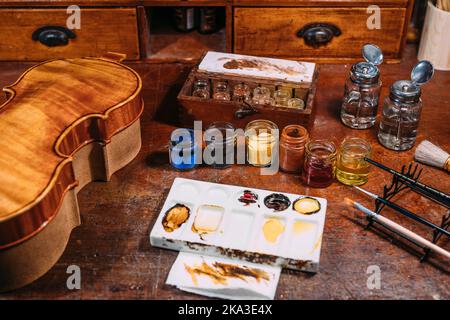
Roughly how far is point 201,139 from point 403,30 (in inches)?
34.2

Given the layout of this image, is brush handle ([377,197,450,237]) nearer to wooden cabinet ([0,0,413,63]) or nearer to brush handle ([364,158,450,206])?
brush handle ([364,158,450,206])

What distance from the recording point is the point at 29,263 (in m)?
1.41

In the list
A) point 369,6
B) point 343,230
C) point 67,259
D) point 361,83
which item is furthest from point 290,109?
point 67,259

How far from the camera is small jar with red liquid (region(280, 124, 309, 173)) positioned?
173cm

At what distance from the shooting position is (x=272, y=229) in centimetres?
154

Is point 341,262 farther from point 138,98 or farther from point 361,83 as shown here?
point 138,98

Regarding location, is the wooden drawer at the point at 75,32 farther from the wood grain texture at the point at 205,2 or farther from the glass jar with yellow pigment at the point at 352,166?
the glass jar with yellow pigment at the point at 352,166

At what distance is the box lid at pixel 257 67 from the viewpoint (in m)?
1.93

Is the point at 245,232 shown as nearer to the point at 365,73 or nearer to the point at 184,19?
the point at 365,73

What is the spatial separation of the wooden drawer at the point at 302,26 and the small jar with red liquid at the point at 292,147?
0.56 m

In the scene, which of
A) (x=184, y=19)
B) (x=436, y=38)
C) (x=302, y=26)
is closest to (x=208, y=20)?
(x=184, y=19)

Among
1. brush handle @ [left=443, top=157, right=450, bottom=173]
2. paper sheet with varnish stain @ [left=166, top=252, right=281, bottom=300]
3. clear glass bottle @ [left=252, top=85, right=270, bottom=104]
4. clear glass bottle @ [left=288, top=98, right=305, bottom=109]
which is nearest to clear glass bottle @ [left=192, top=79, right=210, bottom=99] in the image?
clear glass bottle @ [left=252, top=85, right=270, bottom=104]

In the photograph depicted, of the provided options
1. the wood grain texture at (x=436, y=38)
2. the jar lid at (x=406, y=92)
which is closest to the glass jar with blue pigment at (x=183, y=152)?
the jar lid at (x=406, y=92)

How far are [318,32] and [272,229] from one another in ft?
2.99
